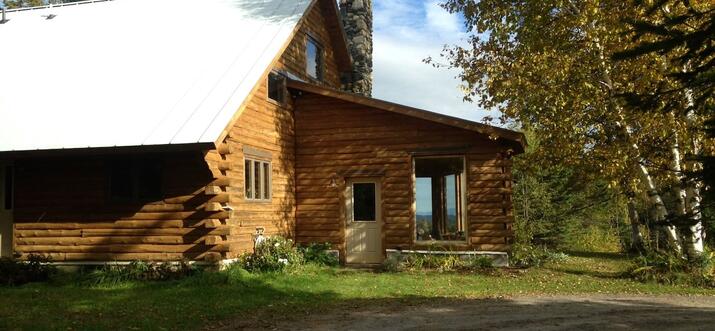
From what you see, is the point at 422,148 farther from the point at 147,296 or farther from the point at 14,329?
the point at 14,329

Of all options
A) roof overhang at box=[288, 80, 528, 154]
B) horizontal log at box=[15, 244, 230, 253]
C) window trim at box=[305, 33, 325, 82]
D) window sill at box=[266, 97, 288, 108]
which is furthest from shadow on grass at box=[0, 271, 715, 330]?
window trim at box=[305, 33, 325, 82]

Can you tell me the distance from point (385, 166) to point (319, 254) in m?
2.67

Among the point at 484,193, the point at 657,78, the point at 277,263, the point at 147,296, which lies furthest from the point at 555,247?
the point at 147,296

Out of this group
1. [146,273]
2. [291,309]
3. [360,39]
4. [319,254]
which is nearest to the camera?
[291,309]

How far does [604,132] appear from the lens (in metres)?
13.4

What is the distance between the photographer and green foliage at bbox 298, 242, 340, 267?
47.8ft

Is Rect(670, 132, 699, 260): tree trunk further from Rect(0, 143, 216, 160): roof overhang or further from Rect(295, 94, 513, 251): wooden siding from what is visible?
Rect(0, 143, 216, 160): roof overhang

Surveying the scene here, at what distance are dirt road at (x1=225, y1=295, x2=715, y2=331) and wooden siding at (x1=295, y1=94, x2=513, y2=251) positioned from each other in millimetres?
4167

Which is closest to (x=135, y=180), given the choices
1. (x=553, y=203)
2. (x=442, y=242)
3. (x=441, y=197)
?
(x=442, y=242)

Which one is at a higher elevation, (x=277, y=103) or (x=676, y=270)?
(x=277, y=103)

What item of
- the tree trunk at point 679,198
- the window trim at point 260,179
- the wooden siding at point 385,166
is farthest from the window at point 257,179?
the tree trunk at point 679,198

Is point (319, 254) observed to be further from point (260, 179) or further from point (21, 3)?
point (21, 3)

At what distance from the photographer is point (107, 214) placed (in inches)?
511

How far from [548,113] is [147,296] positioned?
8960 mm
